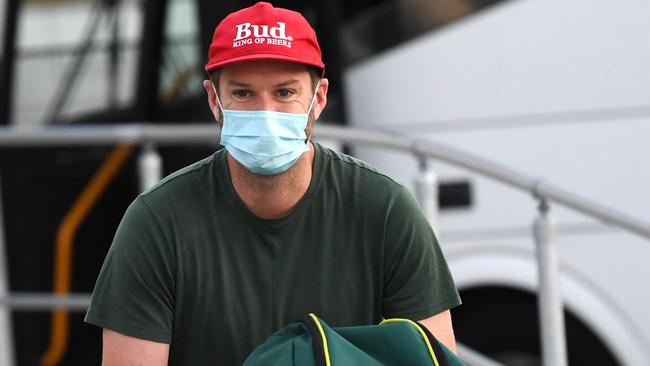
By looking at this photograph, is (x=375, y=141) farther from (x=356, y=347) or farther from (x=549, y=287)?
(x=356, y=347)

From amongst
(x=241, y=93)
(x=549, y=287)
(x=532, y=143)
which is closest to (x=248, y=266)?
(x=241, y=93)

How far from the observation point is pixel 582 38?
14.4ft

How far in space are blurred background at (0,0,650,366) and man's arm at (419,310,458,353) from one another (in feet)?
7.16

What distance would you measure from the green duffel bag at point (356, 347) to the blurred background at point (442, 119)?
2.41 metres

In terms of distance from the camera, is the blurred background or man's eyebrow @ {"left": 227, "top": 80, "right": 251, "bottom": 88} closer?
man's eyebrow @ {"left": 227, "top": 80, "right": 251, "bottom": 88}

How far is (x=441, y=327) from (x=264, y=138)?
1.51ft

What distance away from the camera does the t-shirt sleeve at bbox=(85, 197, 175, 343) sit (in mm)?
2021

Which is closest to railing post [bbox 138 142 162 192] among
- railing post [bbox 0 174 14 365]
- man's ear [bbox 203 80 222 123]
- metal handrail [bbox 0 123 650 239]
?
metal handrail [bbox 0 123 650 239]

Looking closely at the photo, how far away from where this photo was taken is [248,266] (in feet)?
6.78

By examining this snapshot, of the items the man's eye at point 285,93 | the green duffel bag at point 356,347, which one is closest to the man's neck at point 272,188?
the man's eye at point 285,93

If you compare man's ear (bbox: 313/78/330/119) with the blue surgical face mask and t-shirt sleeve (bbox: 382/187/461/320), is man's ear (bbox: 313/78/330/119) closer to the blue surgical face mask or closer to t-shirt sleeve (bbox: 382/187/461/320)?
the blue surgical face mask

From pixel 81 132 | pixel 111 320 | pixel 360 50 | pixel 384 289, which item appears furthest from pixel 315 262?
pixel 360 50

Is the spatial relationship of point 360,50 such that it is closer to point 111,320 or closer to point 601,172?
point 601,172

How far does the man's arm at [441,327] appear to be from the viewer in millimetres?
2121
